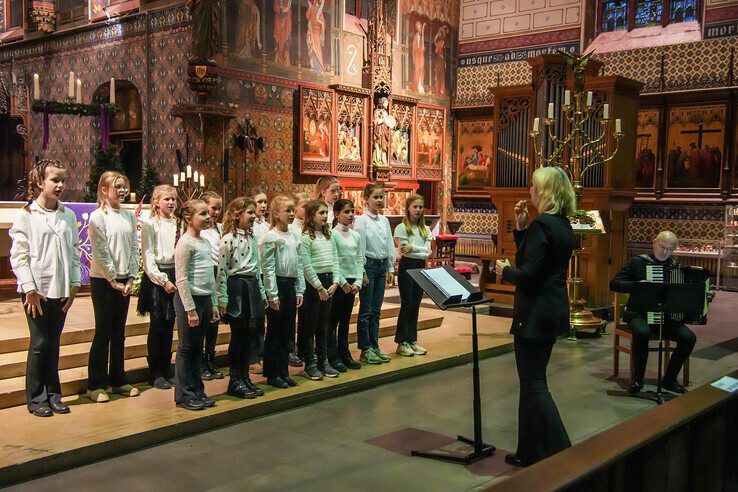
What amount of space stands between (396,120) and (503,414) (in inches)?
373

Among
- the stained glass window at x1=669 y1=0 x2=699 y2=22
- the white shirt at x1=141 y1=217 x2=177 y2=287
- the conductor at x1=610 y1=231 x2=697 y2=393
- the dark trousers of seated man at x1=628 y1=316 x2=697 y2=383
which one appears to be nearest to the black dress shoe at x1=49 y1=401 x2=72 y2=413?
the white shirt at x1=141 y1=217 x2=177 y2=287

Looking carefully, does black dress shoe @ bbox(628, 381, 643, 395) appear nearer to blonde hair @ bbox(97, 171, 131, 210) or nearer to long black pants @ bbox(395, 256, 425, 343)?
long black pants @ bbox(395, 256, 425, 343)

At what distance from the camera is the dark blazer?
3.86m

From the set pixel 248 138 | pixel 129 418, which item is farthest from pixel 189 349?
pixel 248 138

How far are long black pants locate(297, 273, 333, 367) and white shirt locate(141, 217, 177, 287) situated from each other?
3.58ft

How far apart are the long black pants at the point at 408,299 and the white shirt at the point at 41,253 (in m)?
2.93

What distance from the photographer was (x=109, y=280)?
16.1ft

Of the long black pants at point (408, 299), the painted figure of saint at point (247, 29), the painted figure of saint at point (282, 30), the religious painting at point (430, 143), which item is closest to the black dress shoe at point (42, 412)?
the long black pants at point (408, 299)

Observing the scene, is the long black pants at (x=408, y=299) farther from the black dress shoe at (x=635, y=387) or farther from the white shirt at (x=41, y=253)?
the white shirt at (x=41, y=253)

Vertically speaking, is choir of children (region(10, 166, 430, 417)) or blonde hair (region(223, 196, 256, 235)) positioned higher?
blonde hair (region(223, 196, 256, 235))

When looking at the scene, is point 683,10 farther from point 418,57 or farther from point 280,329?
point 280,329

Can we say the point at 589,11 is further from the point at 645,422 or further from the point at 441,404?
the point at 645,422

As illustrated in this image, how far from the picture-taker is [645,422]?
2.22 metres

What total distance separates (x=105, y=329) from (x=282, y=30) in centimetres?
790
